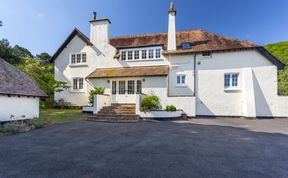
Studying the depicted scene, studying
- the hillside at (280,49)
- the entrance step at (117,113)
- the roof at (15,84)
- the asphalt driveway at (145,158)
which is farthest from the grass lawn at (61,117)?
the hillside at (280,49)

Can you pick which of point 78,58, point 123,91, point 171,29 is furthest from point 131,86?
point 78,58

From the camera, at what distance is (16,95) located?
34.9 ft

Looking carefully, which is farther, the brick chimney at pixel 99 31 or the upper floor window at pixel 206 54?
the brick chimney at pixel 99 31

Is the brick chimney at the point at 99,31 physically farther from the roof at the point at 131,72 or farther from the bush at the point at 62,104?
the bush at the point at 62,104

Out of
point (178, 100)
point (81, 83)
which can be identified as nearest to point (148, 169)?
point (178, 100)

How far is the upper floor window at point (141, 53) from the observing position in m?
17.1

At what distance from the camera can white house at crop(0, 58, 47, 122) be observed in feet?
33.0

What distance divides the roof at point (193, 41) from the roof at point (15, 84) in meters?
9.94

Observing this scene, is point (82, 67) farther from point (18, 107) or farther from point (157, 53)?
point (157, 53)

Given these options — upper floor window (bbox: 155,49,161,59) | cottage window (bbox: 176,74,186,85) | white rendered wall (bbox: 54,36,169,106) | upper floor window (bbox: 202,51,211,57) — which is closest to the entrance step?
white rendered wall (bbox: 54,36,169,106)

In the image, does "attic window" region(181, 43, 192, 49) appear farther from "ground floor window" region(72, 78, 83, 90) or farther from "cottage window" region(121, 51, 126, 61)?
"ground floor window" region(72, 78, 83, 90)

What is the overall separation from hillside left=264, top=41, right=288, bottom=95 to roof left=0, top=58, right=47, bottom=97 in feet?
82.8

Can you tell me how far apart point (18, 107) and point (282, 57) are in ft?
105

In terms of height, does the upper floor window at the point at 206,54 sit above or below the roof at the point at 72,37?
below
